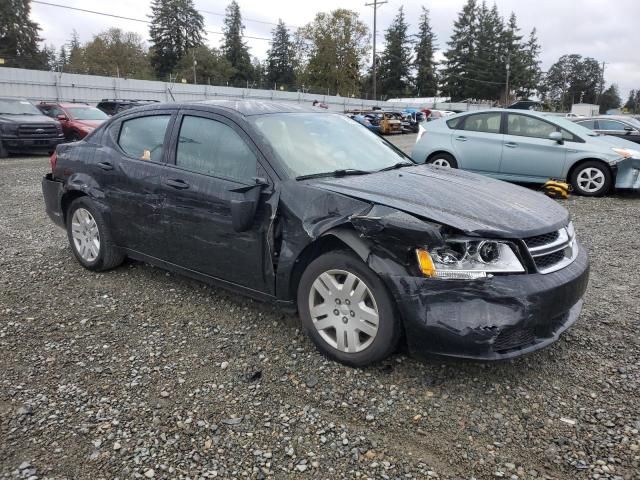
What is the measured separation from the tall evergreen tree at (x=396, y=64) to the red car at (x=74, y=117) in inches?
2876

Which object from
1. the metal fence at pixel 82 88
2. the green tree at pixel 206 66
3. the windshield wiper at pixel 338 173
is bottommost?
the windshield wiper at pixel 338 173

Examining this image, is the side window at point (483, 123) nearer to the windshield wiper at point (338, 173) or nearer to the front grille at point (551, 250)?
the windshield wiper at point (338, 173)

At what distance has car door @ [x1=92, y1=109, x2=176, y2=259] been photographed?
13.4ft

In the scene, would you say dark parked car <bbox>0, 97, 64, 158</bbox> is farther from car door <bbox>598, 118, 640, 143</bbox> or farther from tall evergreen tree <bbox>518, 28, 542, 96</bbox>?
tall evergreen tree <bbox>518, 28, 542, 96</bbox>

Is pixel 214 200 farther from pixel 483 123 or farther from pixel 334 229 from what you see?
pixel 483 123

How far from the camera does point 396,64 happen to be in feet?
275

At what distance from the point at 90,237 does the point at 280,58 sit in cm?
8625

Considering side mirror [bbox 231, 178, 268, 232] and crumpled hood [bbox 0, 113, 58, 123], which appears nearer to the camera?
side mirror [bbox 231, 178, 268, 232]

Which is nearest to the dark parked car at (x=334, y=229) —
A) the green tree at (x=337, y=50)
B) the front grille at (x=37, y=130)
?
the front grille at (x=37, y=130)

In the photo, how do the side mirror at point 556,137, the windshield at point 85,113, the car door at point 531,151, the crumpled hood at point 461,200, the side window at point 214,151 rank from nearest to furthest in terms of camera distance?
the crumpled hood at point 461,200 < the side window at point 214,151 < the side mirror at point 556,137 < the car door at point 531,151 < the windshield at point 85,113

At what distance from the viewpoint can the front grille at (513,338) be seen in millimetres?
2723

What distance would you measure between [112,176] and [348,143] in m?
2.06

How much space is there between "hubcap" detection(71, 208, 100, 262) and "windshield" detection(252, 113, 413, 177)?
2038 mm

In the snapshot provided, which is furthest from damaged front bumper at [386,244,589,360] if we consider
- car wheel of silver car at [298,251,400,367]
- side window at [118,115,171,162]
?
side window at [118,115,171,162]
